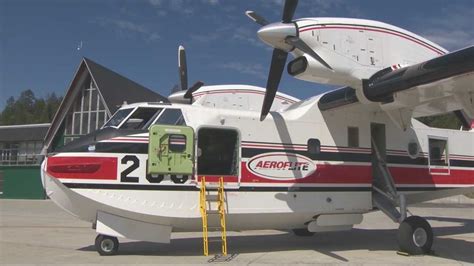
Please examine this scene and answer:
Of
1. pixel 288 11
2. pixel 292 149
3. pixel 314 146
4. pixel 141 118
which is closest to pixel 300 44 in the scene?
pixel 288 11

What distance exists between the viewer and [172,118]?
10469 mm

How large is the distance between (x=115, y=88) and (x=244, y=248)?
3024 cm

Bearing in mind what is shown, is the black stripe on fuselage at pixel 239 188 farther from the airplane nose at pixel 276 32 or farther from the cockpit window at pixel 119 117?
the airplane nose at pixel 276 32

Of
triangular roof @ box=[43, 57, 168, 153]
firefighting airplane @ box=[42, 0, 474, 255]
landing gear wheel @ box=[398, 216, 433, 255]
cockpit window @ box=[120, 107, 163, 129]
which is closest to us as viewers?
firefighting airplane @ box=[42, 0, 474, 255]

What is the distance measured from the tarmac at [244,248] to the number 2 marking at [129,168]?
1.63m

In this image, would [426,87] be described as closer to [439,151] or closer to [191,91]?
[439,151]

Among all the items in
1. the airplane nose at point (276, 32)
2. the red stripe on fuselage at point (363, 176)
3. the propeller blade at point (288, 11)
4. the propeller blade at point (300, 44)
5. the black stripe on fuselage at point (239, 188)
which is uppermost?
the propeller blade at point (288, 11)

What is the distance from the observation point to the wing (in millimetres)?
9031

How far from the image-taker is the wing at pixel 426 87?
903 cm

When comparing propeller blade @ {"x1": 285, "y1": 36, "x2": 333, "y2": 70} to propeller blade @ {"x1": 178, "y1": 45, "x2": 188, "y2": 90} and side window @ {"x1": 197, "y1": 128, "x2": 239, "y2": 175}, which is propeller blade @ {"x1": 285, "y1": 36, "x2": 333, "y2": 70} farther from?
propeller blade @ {"x1": 178, "y1": 45, "x2": 188, "y2": 90}

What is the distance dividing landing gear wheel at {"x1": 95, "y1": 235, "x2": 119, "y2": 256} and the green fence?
31572 mm

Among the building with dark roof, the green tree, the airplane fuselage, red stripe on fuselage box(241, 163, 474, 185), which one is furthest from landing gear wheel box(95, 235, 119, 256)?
the green tree

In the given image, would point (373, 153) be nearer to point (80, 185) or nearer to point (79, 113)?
point (80, 185)

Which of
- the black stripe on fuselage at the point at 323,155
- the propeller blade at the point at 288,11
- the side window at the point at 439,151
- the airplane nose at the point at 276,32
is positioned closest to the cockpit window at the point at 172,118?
the black stripe on fuselage at the point at 323,155
